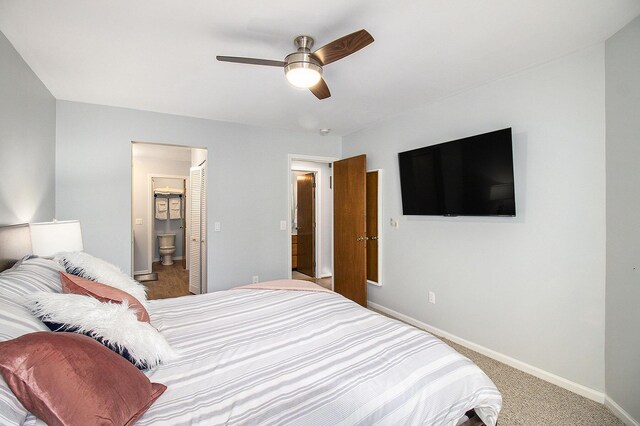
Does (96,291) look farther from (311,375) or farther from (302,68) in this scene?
(302,68)

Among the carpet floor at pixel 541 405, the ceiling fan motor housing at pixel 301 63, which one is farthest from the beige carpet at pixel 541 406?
the ceiling fan motor housing at pixel 301 63

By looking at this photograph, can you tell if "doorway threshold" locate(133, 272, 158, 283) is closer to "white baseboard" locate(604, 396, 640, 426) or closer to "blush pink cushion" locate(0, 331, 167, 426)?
"blush pink cushion" locate(0, 331, 167, 426)

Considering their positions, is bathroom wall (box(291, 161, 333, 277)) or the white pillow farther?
bathroom wall (box(291, 161, 333, 277))

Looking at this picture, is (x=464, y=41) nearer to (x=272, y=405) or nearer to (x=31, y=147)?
(x=272, y=405)

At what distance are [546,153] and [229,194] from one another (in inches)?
133

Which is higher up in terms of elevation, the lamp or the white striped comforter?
the lamp

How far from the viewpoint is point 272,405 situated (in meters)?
1.02

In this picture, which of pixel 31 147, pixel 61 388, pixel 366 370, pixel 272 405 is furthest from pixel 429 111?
pixel 31 147

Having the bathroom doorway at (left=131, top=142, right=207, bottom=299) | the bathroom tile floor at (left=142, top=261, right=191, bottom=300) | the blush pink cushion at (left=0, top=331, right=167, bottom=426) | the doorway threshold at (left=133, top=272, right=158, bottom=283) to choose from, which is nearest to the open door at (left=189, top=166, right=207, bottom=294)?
the bathroom doorway at (left=131, top=142, right=207, bottom=299)

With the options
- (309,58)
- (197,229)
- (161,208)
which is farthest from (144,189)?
(309,58)

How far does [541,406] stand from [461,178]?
185 cm

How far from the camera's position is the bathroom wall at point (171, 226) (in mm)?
7141

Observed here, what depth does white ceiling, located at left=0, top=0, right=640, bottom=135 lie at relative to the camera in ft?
5.62

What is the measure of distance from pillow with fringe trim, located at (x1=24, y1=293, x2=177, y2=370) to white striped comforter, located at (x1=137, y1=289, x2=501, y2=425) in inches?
3.9
